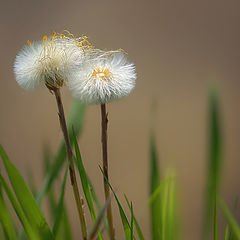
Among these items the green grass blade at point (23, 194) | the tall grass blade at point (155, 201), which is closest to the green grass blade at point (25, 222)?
the green grass blade at point (23, 194)

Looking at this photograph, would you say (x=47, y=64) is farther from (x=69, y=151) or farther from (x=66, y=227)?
(x=66, y=227)

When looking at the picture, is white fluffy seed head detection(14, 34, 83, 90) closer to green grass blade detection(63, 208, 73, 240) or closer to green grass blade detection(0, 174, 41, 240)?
green grass blade detection(0, 174, 41, 240)

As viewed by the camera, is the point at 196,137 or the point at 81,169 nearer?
the point at 81,169

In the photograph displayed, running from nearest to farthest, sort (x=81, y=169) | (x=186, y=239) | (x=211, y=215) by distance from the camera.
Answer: (x=81, y=169), (x=211, y=215), (x=186, y=239)

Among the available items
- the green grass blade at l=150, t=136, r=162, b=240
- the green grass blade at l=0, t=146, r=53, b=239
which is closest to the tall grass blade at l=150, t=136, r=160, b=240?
the green grass blade at l=150, t=136, r=162, b=240

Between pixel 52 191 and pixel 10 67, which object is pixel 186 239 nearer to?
pixel 52 191

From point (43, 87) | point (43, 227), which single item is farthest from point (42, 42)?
point (43, 227)

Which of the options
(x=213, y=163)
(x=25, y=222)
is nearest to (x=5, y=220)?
(x=25, y=222)
